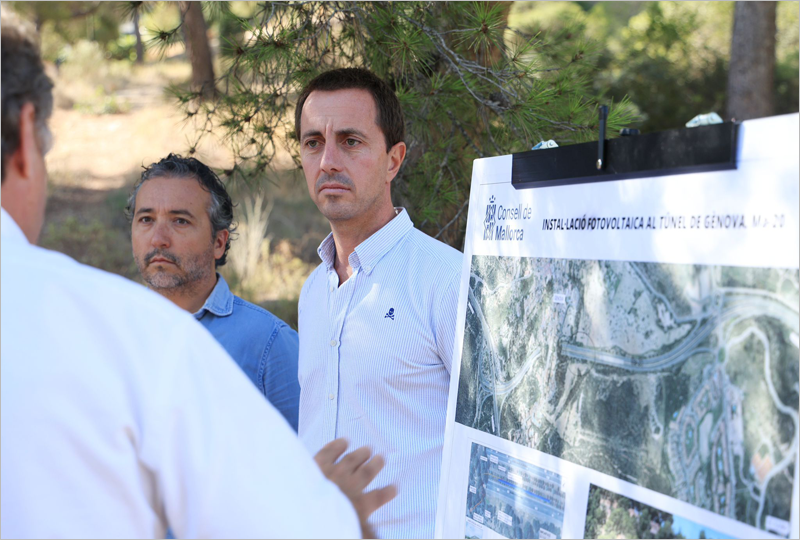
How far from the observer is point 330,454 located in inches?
56.6

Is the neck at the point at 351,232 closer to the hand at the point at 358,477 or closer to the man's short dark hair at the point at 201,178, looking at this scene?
the man's short dark hair at the point at 201,178

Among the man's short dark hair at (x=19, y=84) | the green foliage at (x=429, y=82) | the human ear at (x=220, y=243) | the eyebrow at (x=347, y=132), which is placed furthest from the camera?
the green foliage at (x=429, y=82)

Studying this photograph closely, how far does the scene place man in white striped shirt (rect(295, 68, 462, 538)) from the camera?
7.36 feet

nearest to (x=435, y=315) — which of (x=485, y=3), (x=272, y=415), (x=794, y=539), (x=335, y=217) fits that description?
(x=335, y=217)

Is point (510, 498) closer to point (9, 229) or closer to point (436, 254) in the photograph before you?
point (436, 254)

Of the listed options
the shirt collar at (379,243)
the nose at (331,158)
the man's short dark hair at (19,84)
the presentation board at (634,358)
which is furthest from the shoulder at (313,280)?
the man's short dark hair at (19,84)

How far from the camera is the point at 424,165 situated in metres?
3.46

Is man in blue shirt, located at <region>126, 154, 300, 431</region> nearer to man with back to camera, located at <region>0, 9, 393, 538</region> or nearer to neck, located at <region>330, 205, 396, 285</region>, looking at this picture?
neck, located at <region>330, 205, 396, 285</region>


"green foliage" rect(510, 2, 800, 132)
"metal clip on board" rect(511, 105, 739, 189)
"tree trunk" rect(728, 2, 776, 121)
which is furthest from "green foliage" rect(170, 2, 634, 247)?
"green foliage" rect(510, 2, 800, 132)

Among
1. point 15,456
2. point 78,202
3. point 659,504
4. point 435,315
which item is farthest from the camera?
point 78,202

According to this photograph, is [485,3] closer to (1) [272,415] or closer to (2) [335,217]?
(2) [335,217]

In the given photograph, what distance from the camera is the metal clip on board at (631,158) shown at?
1.24m

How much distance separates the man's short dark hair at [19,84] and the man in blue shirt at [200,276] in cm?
148

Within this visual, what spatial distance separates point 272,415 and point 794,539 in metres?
0.80
